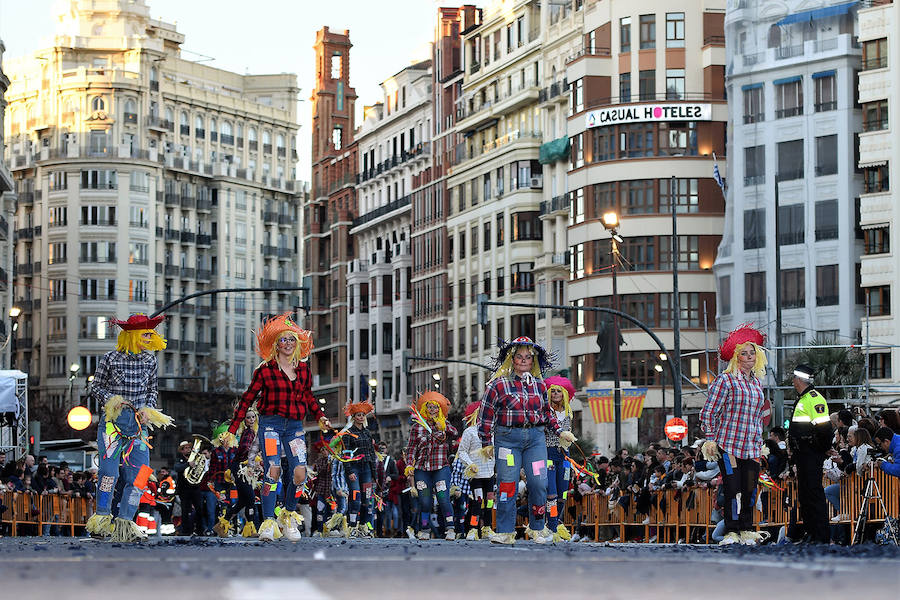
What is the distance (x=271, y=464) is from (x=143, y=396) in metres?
Result: 1.55

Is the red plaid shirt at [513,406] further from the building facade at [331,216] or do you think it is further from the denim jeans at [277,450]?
the building facade at [331,216]

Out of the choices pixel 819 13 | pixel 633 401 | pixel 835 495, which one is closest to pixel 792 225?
pixel 819 13

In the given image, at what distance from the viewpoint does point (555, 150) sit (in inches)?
3748

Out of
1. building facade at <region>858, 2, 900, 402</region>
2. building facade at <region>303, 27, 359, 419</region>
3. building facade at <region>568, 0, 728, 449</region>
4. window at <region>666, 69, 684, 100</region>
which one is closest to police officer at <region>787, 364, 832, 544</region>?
building facade at <region>858, 2, 900, 402</region>

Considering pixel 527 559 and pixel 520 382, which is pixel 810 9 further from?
pixel 527 559

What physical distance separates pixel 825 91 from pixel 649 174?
10574mm

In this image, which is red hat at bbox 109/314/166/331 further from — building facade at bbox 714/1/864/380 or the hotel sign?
the hotel sign

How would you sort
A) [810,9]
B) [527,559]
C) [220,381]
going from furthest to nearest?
[220,381] → [810,9] → [527,559]

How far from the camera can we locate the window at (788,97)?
80.6 metres

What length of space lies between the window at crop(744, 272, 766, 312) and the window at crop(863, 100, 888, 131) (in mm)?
7255

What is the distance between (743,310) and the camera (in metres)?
81.3

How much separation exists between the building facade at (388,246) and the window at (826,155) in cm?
3803

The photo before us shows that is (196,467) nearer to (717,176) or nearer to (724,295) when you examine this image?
(724,295)

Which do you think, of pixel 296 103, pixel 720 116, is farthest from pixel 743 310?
pixel 296 103
